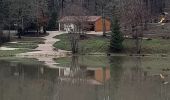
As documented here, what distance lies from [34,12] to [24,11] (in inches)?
115

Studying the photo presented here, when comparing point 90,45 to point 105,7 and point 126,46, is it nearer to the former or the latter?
point 126,46

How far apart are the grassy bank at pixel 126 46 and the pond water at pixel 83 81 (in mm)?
13307

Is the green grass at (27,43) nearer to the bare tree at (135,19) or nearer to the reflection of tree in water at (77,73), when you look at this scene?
the bare tree at (135,19)

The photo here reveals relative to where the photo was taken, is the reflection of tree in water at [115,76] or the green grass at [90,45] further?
the green grass at [90,45]

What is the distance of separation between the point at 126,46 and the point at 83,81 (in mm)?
33863

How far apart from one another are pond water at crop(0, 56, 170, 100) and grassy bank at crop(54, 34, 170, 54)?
1331cm

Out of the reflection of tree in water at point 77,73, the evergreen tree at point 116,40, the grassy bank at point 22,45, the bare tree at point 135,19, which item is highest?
the bare tree at point 135,19

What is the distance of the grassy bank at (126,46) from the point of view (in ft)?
223

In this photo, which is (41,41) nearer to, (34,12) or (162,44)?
(34,12)

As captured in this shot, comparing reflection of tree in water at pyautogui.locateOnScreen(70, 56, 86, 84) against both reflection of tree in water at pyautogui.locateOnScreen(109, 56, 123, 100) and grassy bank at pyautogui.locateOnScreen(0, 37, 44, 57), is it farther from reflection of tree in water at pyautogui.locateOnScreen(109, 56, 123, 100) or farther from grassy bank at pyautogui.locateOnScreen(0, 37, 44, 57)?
grassy bank at pyautogui.locateOnScreen(0, 37, 44, 57)

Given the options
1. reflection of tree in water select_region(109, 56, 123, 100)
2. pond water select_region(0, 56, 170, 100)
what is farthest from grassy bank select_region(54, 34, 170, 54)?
reflection of tree in water select_region(109, 56, 123, 100)

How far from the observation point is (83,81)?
36.8 metres

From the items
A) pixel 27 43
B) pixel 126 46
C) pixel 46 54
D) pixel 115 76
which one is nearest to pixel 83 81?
pixel 115 76

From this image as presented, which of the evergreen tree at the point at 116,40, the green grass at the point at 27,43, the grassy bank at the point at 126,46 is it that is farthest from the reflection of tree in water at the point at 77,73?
the green grass at the point at 27,43
